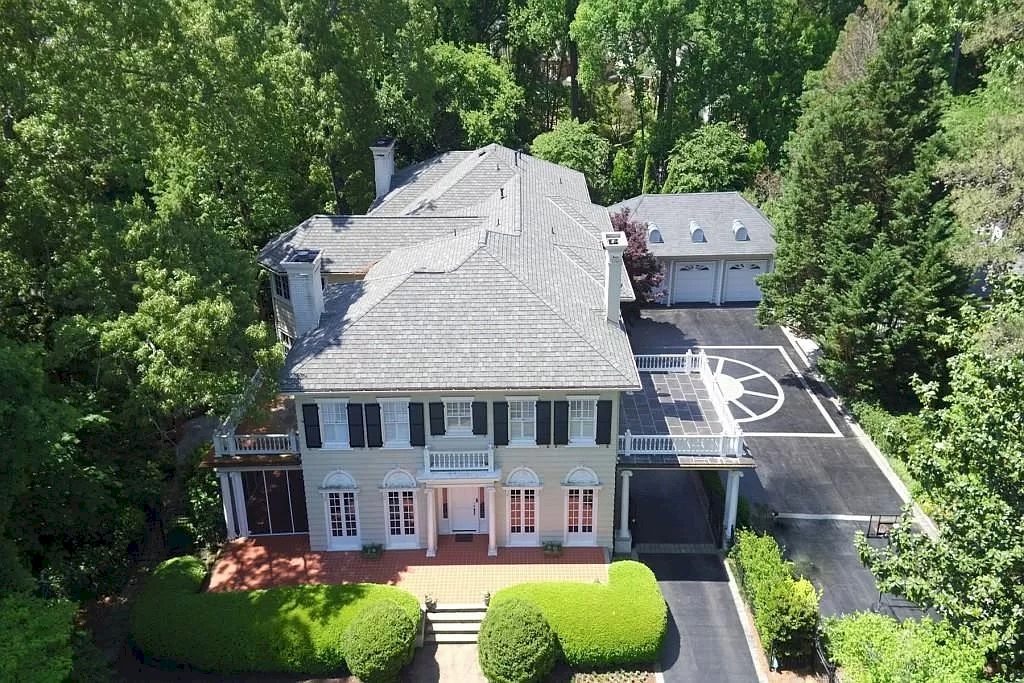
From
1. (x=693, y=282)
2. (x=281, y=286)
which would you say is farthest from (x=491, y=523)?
(x=693, y=282)

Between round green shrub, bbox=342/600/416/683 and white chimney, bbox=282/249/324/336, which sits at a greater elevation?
white chimney, bbox=282/249/324/336

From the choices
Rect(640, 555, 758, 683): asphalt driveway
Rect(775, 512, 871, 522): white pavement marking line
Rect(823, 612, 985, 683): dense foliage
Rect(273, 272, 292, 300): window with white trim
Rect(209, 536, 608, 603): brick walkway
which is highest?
Rect(273, 272, 292, 300): window with white trim

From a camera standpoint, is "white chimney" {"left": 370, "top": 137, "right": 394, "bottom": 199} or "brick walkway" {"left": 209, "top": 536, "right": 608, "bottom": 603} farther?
"white chimney" {"left": 370, "top": 137, "right": 394, "bottom": 199}

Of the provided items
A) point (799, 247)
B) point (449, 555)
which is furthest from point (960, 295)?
point (449, 555)

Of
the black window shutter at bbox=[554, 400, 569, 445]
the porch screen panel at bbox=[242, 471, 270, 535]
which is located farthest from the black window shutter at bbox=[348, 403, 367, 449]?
the black window shutter at bbox=[554, 400, 569, 445]

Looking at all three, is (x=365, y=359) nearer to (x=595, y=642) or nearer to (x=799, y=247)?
(x=595, y=642)

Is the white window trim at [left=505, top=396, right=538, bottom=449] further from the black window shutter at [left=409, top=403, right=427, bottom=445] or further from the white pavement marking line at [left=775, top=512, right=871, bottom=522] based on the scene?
the white pavement marking line at [left=775, top=512, right=871, bottom=522]

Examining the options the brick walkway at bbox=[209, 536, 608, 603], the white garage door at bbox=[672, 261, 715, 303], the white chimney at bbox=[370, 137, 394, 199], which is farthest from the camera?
the white garage door at bbox=[672, 261, 715, 303]
